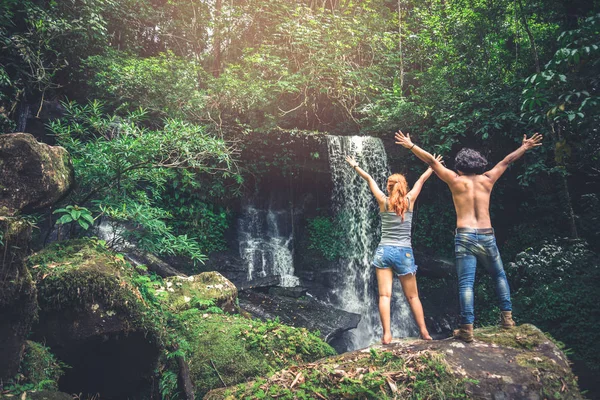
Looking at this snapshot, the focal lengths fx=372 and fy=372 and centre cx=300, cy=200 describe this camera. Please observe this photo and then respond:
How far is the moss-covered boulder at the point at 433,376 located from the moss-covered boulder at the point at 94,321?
1387 millimetres

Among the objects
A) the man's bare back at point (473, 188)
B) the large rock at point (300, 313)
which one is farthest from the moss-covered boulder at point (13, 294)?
the large rock at point (300, 313)

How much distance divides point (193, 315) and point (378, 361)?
315 centimetres

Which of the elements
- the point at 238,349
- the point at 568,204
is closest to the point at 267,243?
the point at 238,349

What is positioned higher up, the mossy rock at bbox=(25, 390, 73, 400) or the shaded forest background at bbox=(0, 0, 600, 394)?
the shaded forest background at bbox=(0, 0, 600, 394)

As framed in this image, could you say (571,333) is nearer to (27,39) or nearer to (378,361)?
(378,361)

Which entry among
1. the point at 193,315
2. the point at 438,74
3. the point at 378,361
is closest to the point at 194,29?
the point at 438,74

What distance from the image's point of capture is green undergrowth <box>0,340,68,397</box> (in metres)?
3.21

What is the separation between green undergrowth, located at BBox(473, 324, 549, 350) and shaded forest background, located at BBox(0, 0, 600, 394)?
311cm

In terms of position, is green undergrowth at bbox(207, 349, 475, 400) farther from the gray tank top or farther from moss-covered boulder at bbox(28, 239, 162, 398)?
moss-covered boulder at bbox(28, 239, 162, 398)

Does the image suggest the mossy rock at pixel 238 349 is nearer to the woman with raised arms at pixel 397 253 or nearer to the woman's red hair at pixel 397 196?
the woman with raised arms at pixel 397 253

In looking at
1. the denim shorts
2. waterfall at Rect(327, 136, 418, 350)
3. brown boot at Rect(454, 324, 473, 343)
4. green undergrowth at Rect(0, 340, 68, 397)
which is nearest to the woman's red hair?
the denim shorts

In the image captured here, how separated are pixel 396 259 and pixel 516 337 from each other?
54.8 inches

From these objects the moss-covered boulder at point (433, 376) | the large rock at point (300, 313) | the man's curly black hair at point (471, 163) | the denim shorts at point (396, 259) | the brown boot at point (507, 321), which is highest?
the man's curly black hair at point (471, 163)

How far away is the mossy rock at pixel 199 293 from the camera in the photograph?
6.06 m
